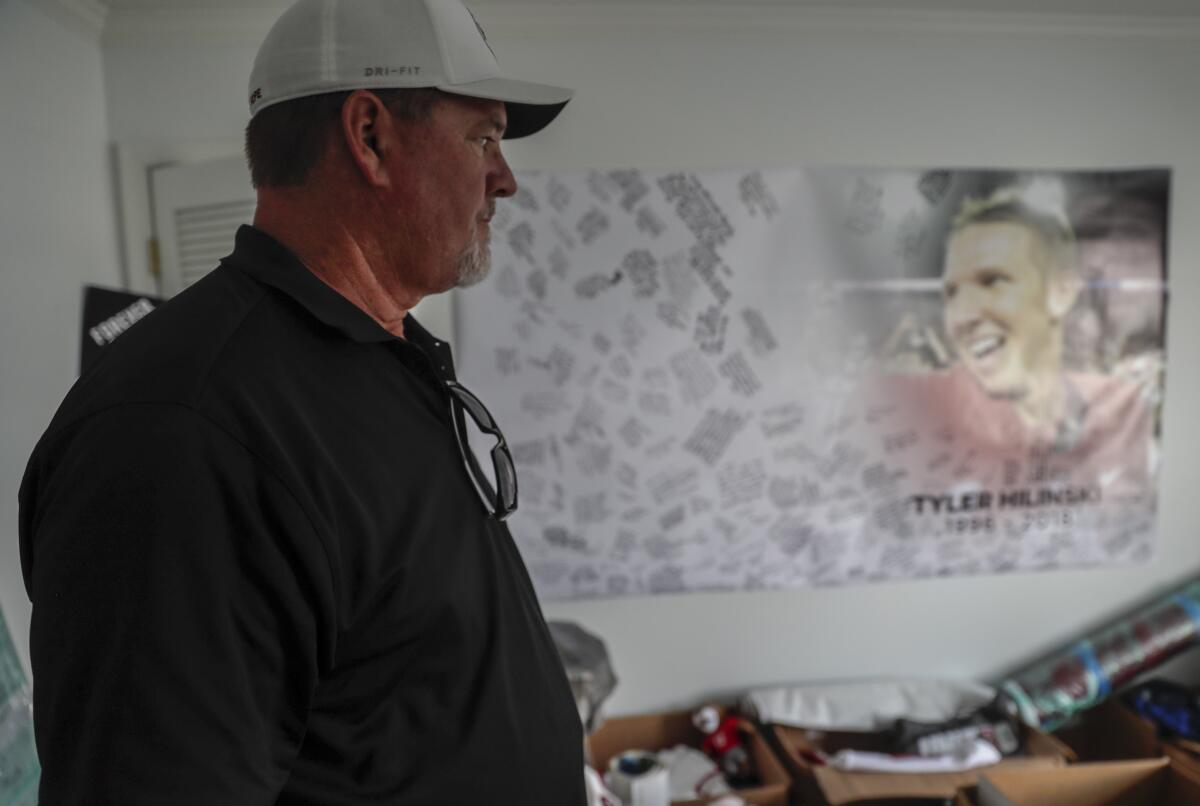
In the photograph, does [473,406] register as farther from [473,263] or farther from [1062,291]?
[1062,291]

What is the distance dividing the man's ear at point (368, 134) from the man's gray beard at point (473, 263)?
108mm

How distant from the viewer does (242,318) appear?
0.59 metres

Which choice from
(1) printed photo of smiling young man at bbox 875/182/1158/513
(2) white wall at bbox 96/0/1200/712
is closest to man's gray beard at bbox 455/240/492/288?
(2) white wall at bbox 96/0/1200/712

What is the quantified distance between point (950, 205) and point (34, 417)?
2271 millimetres

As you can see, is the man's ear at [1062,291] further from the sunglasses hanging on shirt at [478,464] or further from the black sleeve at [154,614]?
the black sleeve at [154,614]

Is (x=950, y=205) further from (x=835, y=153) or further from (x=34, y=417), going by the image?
(x=34, y=417)

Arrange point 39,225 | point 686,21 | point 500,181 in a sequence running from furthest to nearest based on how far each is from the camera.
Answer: point 686,21 < point 39,225 < point 500,181

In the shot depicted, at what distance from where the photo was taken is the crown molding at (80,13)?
175 cm

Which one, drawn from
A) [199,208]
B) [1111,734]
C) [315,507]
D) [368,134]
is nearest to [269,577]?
[315,507]

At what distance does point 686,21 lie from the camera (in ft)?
6.75

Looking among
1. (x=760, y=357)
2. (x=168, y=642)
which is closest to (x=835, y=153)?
(x=760, y=357)

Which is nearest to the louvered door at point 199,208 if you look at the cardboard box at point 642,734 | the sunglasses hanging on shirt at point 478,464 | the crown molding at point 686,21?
the crown molding at point 686,21

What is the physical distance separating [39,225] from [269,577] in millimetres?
1569

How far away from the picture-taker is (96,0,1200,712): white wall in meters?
2.02
